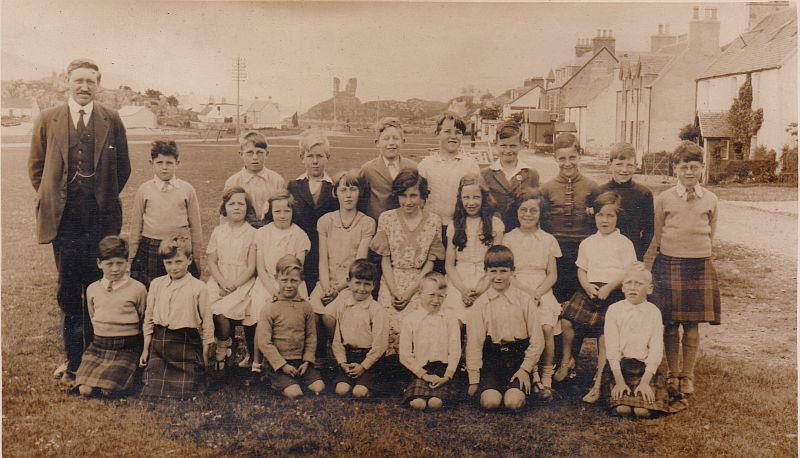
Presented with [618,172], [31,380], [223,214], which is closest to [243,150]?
[223,214]

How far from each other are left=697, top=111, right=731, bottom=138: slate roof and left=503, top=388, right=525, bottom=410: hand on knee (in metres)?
2.09

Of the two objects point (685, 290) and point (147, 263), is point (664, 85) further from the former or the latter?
point (147, 263)

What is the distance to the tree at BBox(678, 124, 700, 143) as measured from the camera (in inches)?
160

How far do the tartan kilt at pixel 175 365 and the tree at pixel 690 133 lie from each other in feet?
11.0

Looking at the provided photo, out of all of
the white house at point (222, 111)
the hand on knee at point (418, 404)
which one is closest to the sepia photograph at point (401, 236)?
the hand on knee at point (418, 404)

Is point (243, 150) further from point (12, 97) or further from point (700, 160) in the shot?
point (700, 160)

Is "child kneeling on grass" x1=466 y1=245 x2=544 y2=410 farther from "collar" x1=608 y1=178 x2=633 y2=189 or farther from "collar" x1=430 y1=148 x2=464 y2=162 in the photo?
"collar" x1=608 y1=178 x2=633 y2=189

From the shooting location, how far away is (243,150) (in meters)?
3.89

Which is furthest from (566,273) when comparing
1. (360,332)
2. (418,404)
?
(360,332)

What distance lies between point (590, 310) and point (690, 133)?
1.45 meters

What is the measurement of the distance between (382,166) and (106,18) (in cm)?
212

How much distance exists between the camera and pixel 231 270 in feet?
12.4

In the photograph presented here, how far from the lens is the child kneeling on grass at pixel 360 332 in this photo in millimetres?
3611

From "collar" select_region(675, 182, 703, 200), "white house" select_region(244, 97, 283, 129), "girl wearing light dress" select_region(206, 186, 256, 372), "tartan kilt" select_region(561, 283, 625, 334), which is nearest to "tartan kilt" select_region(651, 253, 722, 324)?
"tartan kilt" select_region(561, 283, 625, 334)
